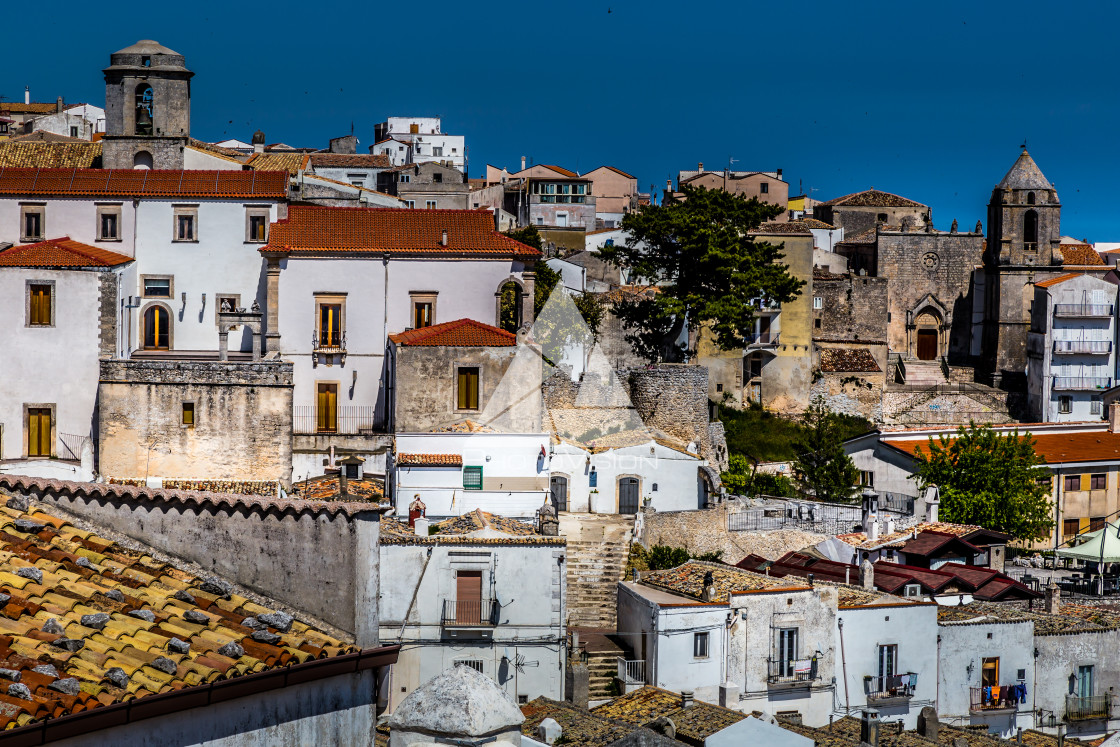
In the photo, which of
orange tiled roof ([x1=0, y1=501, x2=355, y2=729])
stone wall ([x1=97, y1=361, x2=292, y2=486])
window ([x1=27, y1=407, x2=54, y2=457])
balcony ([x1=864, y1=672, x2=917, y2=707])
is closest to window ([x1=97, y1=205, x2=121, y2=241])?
stone wall ([x1=97, y1=361, x2=292, y2=486])

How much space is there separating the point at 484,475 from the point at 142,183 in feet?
47.6

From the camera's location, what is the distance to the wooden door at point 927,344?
2611 inches

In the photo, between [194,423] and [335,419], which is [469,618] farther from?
[335,419]

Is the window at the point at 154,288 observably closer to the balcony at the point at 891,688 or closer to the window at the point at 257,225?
the window at the point at 257,225

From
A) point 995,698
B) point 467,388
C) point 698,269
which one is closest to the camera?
point 995,698

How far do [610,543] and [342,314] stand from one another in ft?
33.0

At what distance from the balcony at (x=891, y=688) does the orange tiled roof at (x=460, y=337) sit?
13000mm

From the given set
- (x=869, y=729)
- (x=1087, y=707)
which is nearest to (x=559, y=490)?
(x=1087, y=707)

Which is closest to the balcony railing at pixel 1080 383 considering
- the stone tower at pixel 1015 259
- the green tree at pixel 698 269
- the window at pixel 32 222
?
the stone tower at pixel 1015 259

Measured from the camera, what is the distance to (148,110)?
152 feet

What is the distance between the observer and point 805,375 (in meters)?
56.6

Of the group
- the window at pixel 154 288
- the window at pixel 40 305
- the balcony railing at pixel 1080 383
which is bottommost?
the balcony railing at pixel 1080 383

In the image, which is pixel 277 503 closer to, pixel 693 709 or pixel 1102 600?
pixel 693 709

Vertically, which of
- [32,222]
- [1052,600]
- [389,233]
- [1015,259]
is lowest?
[1052,600]
